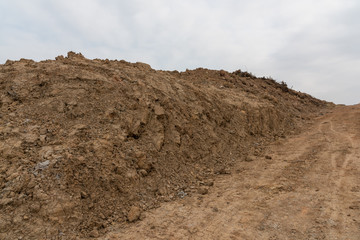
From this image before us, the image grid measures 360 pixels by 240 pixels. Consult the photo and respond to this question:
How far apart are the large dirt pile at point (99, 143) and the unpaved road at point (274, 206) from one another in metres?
0.39

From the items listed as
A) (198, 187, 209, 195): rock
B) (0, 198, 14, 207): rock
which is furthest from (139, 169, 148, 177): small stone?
(0, 198, 14, 207): rock

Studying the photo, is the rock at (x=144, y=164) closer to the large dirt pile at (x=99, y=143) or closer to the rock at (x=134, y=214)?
the large dirt pile at (x=99, y=143)

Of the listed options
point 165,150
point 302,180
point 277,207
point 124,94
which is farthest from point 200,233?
point 124,94

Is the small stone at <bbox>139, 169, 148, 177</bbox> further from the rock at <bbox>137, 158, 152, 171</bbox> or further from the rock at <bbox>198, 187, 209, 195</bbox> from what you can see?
the rock at <bbox>198, 187, 209, 195</bbox>

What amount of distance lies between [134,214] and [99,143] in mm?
1365

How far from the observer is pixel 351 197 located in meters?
3.98

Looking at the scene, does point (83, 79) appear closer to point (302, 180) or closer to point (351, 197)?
point (302, 180)

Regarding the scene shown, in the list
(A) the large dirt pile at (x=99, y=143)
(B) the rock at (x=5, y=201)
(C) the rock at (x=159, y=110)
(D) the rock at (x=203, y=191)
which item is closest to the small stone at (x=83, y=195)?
(A) the large dirt pile at (x=99, y=143)

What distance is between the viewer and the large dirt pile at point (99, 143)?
11.4 ft

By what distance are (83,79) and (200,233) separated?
411cm

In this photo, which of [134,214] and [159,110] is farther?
[159,110]

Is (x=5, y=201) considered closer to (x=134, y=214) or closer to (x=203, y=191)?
(x=134, y=214)

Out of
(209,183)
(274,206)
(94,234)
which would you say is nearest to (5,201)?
(94,234)

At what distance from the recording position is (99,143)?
14.3 ft
